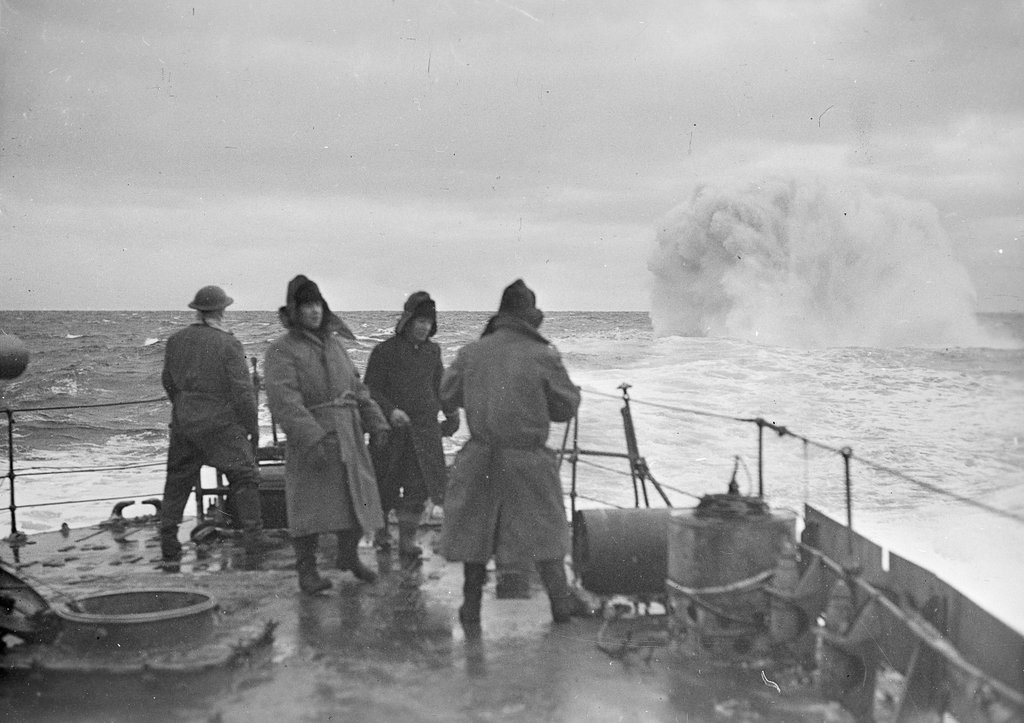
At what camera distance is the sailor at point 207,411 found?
6.65 metres

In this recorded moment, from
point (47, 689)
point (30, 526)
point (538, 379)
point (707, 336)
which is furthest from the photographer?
point (707, 336)

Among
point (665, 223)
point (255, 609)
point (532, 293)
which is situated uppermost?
point (665, 223)

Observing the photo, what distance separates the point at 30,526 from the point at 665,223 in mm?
39794

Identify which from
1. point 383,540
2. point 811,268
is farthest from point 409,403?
point 811,268

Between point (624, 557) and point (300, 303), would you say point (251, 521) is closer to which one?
point (300, 303)

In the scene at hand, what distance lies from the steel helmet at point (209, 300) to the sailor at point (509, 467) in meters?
2.28

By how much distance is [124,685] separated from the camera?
421 cm

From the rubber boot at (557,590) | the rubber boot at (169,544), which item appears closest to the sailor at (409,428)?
the rubber boot at (169,544)

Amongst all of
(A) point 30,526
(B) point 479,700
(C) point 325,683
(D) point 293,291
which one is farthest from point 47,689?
(A) point 30,526

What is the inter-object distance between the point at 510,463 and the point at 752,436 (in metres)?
18.2

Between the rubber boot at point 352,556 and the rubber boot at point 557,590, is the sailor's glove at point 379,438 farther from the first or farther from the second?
the rubber boot at point 557,590

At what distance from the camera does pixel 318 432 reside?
5.54 metres

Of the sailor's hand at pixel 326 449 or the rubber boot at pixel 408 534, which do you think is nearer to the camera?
the sailor's hand at pixel 326 449

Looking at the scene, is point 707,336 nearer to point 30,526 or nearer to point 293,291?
point 30,526
